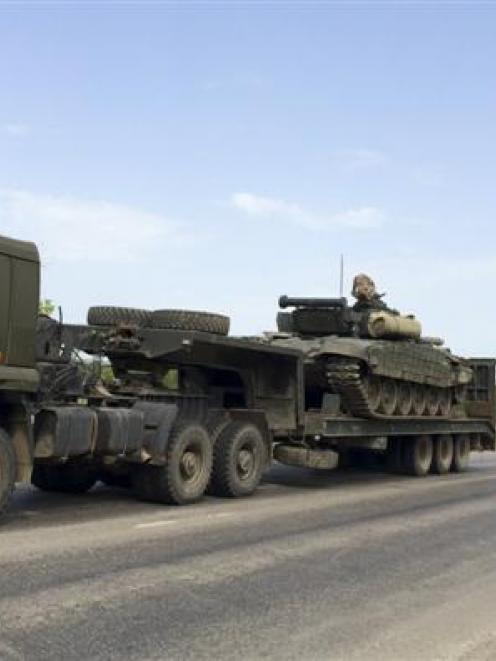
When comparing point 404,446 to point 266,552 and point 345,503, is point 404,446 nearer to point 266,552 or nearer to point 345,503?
point 345,503

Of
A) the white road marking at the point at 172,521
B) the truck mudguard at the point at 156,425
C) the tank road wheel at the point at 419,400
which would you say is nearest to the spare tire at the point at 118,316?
the truck mudguard at the point at 156,425

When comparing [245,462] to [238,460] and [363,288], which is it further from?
[363,288]

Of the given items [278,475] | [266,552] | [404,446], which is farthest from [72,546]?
[404,446]

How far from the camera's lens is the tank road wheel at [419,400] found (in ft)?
65.5

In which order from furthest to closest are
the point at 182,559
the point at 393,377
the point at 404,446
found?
the point at 404,446
the point at 393,377
the point at 182,559

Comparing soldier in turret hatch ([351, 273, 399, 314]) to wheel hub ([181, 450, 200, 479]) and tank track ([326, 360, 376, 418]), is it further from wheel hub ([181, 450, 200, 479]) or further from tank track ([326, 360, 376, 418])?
wheel hub ([181, 450, 200, 479])

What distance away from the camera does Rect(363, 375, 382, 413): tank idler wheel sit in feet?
58.5

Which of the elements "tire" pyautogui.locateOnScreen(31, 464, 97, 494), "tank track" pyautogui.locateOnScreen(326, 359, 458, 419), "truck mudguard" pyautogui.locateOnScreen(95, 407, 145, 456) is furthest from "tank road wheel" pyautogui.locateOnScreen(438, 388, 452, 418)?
"truck mudguard" pyautogui.locateOnScreen(95, 407, 145, 456)

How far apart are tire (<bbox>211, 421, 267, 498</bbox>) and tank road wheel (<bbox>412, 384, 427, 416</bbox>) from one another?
5.67 metres

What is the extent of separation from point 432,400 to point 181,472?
8.74 m

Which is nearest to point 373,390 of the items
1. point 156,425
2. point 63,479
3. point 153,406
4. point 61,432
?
point 153,406

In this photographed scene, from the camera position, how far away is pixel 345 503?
1430 cm

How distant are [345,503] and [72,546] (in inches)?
224

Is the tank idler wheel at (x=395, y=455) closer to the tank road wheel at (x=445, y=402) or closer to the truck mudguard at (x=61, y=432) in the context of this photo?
the tank road wheel at (x=445, y=402)
